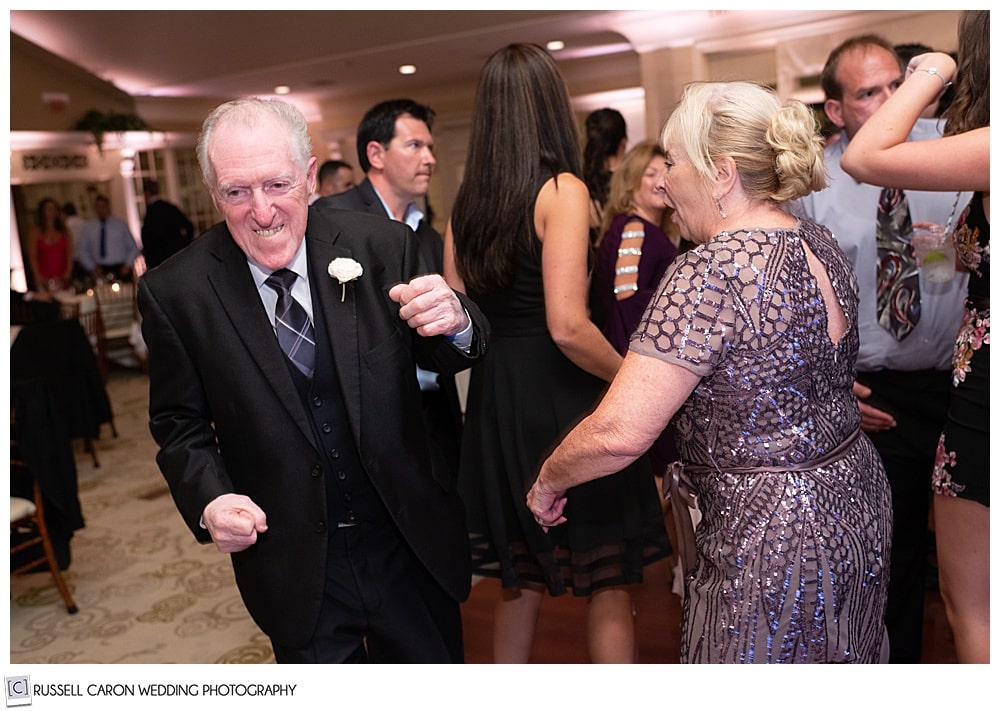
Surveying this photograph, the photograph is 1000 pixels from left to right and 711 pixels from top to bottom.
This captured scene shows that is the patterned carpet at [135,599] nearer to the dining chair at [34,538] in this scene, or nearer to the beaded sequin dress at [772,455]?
the dining chair at [34,538]

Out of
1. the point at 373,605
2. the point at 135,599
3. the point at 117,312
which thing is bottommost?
the point at 135,599

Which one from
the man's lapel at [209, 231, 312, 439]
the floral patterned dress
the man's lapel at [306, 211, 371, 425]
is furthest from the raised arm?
the man's lapel at [209, 231, 312, 439]

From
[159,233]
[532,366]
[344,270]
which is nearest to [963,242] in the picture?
[532,366]

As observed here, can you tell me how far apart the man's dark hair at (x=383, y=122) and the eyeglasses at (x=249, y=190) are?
132cm

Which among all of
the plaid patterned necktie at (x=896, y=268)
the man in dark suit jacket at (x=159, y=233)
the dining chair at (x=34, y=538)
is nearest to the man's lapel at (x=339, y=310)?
the plaid patterned necktie at (x=896, y=268)

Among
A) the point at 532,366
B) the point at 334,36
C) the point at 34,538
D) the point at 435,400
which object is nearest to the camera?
the point at 532,366

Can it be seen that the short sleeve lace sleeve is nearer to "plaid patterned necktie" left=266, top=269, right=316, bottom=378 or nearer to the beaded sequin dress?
the beaded sequin dress

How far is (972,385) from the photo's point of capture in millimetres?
1633

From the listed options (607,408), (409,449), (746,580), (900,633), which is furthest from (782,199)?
(900,633)

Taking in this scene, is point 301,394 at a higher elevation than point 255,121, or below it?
below

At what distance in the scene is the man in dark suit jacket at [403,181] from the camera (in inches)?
110

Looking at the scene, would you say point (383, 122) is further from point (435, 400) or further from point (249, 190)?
point (249, 190)

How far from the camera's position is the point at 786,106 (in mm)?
1402

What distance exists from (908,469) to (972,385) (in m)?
0.73
